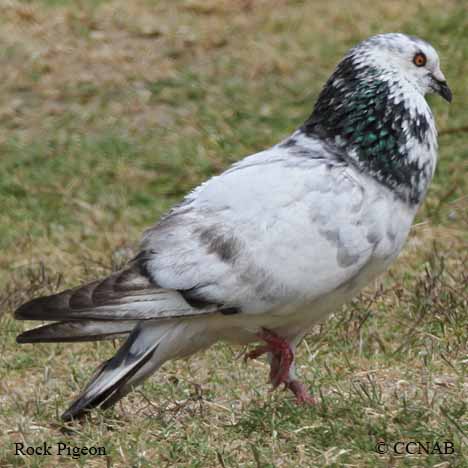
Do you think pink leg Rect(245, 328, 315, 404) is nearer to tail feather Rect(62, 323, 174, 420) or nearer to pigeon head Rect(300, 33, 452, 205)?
tail feather Rect(62, 323, 174, 420)

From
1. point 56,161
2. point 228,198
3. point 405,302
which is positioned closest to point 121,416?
point 228,198

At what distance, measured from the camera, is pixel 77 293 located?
4.41 meters

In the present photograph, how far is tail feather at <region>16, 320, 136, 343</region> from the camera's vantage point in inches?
172

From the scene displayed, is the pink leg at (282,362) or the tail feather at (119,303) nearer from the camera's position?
the tail feather at (119,303)

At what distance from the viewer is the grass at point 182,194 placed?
13.7 ft

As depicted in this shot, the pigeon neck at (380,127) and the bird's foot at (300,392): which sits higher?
the pigeon neck at (380,127)

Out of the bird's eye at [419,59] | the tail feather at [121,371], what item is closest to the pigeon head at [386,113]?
the bird's eye at [419,59]

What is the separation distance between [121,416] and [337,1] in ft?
20.0

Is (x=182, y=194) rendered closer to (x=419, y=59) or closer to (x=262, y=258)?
(x=419, y=59)

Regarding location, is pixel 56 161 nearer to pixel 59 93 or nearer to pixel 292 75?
pixel 59 93

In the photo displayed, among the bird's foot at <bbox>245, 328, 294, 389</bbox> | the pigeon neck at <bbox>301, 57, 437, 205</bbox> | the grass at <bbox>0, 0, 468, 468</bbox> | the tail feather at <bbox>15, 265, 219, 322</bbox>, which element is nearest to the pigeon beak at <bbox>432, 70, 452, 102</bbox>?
the pigeon neck at <bbox>301, 57, 437, 205</bbox>

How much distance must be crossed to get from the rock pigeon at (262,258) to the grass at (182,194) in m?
0.25

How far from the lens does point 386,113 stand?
4676 mm

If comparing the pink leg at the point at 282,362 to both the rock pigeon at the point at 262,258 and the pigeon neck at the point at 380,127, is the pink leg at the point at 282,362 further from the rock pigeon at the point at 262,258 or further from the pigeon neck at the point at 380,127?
the pigeon neck at the point at 380,127
